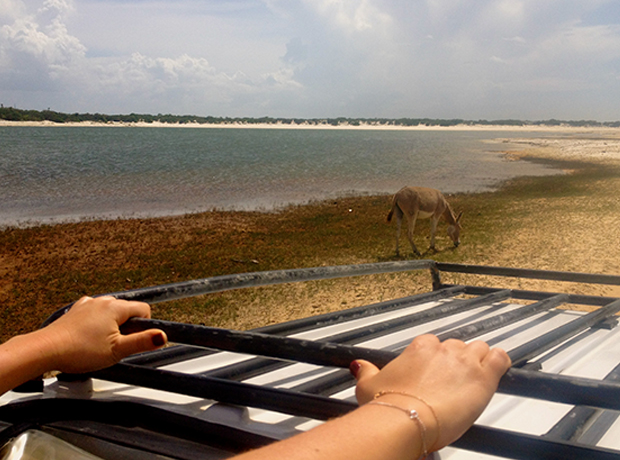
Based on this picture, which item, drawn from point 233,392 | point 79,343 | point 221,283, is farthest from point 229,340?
point 221,283

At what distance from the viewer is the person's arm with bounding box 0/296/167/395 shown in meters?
1.47

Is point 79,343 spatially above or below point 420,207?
above

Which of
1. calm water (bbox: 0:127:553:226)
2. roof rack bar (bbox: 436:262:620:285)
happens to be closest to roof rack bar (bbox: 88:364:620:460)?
roof rack bar (bbox: 436:262:620:285)

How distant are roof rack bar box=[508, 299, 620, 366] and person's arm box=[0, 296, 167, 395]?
5.02 ft

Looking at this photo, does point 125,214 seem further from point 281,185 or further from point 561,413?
point 561,413

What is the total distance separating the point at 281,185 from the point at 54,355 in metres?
26.7

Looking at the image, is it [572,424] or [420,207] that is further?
[420,207]

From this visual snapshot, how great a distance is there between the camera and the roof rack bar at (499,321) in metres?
1.70

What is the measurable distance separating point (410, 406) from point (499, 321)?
1.16m

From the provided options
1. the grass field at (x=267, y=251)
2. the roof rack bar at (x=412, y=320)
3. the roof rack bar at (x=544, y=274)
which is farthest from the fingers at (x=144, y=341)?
the grass field at (x=267, y=251)

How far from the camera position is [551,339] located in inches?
87.2

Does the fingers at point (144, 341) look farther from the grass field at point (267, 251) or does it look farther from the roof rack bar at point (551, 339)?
the grass field at point (267, 251)

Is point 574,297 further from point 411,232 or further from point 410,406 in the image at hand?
point 411,232

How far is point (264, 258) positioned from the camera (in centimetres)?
1116
